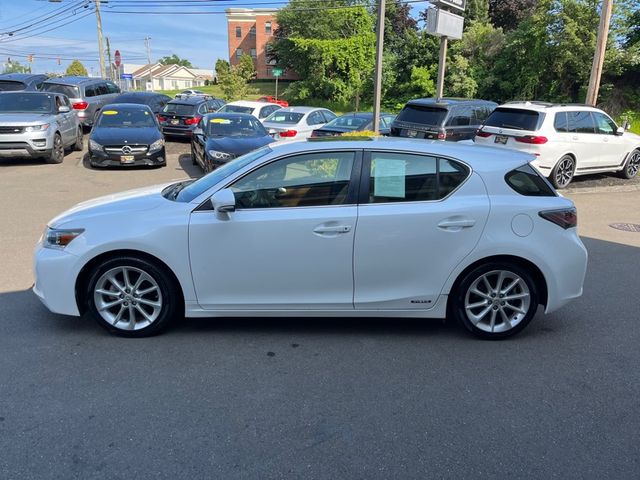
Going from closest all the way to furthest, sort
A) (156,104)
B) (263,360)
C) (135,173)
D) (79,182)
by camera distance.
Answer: (263,360) < (79,182) < (135,173) < (156,104)

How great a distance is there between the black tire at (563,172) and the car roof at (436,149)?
7694 millimetres

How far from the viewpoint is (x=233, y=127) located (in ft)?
43.2

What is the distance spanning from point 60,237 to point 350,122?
11.5 meters

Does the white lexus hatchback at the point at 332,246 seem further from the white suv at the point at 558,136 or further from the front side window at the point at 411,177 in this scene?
the white suv at the point at 558,136

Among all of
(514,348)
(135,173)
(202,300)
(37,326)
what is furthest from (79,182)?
(514,348)

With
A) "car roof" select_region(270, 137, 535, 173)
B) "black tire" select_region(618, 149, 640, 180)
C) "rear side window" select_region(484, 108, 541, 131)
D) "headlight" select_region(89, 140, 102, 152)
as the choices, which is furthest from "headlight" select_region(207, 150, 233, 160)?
"black tire" select_region(618, 149, 640, 180)

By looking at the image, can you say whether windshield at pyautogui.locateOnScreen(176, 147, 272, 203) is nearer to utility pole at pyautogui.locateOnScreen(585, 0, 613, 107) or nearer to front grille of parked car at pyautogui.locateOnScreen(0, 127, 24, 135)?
front grille of parked car at pyautogui.locateOnScreen(0, 127, 24, 135)

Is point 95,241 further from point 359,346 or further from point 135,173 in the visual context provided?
point 135,173

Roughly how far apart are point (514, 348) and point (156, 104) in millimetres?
20120

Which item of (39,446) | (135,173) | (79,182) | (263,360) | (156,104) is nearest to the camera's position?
(39,446)

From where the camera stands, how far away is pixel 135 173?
1290 centimetres

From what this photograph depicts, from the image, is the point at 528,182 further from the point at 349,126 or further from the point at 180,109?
the point at 180,109

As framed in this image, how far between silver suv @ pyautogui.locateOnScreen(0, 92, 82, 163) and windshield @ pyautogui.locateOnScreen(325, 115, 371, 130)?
7145mm

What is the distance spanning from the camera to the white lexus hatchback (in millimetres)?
4098
